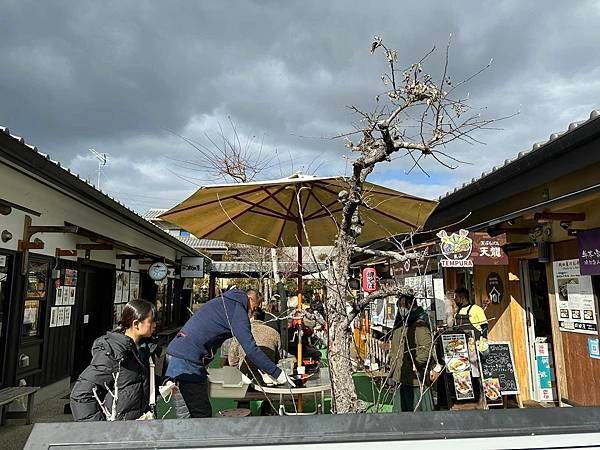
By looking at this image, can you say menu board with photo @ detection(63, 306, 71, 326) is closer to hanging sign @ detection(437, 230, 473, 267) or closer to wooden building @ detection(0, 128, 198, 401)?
wooden building @ detection(0, 128, 198, 401)

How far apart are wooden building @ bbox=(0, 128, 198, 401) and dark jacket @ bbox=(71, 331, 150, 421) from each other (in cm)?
267

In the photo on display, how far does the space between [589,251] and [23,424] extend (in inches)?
264

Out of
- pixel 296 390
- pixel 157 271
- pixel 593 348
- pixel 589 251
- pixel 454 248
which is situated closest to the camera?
pixel 296 390

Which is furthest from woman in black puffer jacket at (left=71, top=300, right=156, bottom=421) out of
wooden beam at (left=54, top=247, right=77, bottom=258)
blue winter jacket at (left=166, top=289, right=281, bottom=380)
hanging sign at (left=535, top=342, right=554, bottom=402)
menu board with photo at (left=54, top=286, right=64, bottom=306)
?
hanging sign at (left=535, top=342, right=554, bottom=402)

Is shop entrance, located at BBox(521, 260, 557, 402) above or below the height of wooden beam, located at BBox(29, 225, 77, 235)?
below

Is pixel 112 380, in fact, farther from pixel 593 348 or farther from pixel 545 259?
Answer: pixel 545 259

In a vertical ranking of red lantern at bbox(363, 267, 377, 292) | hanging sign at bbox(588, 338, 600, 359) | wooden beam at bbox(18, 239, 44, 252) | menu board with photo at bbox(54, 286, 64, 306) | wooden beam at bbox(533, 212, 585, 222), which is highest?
wooden beam at bbox(533, 212, 585, 222)

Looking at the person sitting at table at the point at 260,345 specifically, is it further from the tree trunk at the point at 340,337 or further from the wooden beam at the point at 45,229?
the wooden beam at the point at 45,229

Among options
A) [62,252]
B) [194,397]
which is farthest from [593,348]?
[62,252]

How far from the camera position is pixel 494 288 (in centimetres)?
670

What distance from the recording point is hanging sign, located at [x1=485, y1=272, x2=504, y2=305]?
6.61 m

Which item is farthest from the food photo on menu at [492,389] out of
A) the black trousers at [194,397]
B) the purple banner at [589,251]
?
the black trousers at [194,397]

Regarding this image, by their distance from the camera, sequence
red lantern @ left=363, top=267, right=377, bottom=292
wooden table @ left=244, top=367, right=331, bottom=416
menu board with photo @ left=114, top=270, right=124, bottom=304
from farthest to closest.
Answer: menu board with photo @ left=114, top=270, right=124, bottom=304 < red lantern @ left=363, top=267, right=377, bottom=292 < wooden table @ left=244, top=367, right=331, bottom=416

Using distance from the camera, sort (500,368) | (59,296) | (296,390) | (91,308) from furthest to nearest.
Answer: (91,308) < (59,296) < (500,368) < (296,390)
